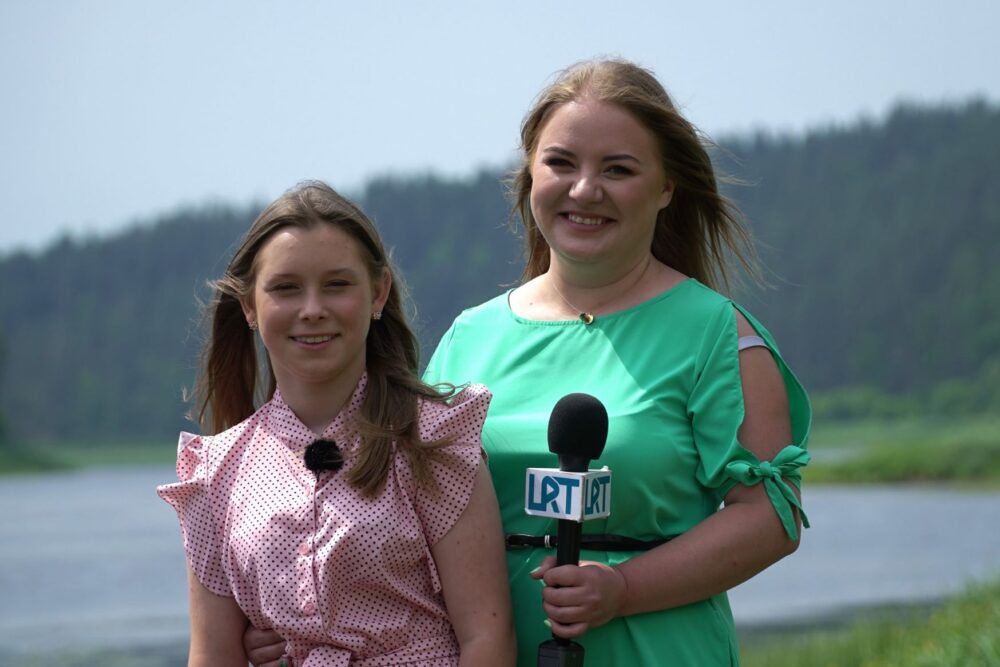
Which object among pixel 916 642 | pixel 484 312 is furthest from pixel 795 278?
pixel 484 312

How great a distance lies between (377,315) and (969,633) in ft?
19.5

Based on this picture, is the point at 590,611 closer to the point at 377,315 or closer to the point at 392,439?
the point at 392,439

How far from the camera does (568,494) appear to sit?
3.07m

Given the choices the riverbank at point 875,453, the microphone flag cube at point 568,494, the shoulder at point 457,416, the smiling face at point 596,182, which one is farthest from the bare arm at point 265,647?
the riverbank at point 875,453

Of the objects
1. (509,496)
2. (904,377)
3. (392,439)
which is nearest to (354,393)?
(392,439)

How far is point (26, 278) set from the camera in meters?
87.7

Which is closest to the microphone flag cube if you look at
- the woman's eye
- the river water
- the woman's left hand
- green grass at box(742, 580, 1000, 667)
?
the woman's left hand

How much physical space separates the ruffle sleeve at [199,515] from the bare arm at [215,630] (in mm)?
25

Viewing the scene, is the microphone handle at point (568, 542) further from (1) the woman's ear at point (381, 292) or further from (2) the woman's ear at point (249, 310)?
(2) the woman's ear at point (249, 310)

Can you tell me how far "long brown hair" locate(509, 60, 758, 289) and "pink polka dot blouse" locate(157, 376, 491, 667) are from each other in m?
0.83

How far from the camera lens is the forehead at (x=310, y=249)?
10.9 feet

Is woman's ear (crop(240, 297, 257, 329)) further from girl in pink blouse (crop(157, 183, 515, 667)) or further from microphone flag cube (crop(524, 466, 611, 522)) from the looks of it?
microphone flag cube (crop(524, 466, 611, 522))

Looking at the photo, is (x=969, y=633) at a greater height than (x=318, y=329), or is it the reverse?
(x=318, y=329)

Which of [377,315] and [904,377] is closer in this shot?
[377,315]
